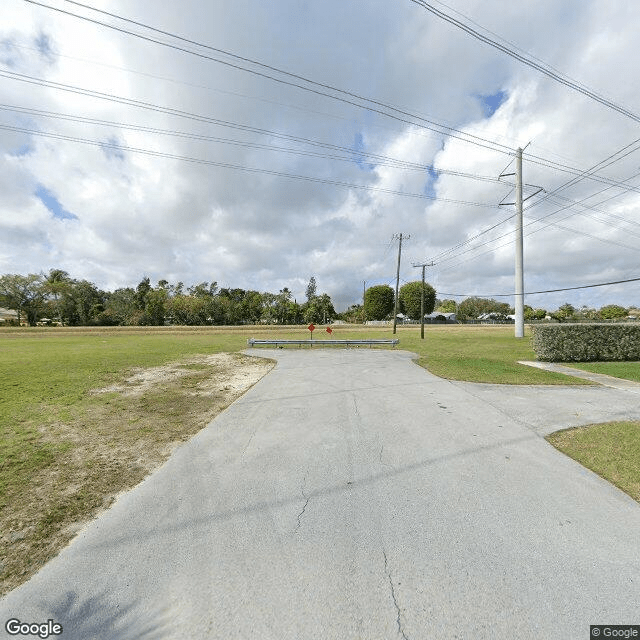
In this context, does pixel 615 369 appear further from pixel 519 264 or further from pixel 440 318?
pixel 440 318

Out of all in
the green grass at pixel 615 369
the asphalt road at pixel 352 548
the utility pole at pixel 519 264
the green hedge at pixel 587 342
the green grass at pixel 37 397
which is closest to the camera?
the asphalt road at pixel 352 548

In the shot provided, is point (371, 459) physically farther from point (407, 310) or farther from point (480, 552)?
point (407, 310)

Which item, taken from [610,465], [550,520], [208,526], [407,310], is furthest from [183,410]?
[407,310]

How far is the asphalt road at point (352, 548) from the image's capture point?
6.76ft

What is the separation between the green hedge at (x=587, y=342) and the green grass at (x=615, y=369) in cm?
76

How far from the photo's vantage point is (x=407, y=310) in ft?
305

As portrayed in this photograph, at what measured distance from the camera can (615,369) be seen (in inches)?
479

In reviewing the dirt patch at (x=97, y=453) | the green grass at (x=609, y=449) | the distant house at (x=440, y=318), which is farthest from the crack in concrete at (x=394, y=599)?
the distant house at (x=440, y=318)

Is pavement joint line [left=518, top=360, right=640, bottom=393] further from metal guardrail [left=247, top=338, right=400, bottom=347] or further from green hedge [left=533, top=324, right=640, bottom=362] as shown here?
metal guardrail [left=247, top=338, right=400, bottom=347]

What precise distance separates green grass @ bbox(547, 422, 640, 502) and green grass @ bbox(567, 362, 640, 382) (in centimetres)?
672

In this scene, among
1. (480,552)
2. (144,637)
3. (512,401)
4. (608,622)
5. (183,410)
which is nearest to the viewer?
(144,637)

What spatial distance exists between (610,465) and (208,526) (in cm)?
521

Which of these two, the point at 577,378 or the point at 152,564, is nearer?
the point at 152,564

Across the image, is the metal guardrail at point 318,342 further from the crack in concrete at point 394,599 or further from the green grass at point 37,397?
the crack in concrete at point 394,599
